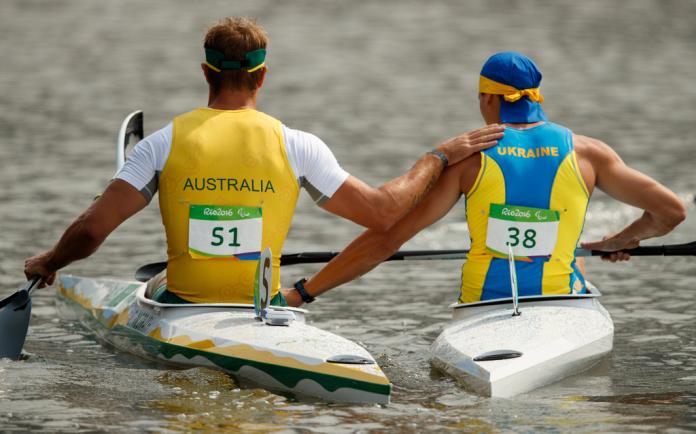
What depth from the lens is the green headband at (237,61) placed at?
7340 millimetres

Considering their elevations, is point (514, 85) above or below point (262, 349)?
above

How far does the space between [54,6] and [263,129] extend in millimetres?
32314

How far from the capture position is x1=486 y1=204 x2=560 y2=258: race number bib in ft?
25.4

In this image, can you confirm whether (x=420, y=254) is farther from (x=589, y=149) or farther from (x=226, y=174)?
(x=226, y=174)

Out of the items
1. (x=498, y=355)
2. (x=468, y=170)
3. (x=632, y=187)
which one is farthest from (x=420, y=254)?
(x=498, y=355)

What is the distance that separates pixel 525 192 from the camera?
7719 mm

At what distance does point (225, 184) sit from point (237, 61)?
637 millimetres

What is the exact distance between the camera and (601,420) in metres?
6.86

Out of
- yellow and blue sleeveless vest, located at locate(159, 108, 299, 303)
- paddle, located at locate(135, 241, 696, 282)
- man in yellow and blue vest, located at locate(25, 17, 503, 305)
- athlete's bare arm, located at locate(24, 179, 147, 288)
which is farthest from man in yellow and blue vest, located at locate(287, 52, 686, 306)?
athlete's bare arm, located at locate(24, 179, 147, 288)

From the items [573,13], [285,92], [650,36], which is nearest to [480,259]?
[285,92]

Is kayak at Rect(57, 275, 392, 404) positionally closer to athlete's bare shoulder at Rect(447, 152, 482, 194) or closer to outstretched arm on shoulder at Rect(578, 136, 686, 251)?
athlete's bare shoulder at Rect(447, 152, 482, 194)

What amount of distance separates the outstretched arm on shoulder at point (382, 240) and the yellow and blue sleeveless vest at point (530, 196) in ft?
0.51

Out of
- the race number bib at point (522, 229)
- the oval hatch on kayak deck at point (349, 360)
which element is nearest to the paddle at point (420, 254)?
the race number bib at point (522, 229)

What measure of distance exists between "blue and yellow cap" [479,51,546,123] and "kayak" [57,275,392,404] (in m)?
1.63
